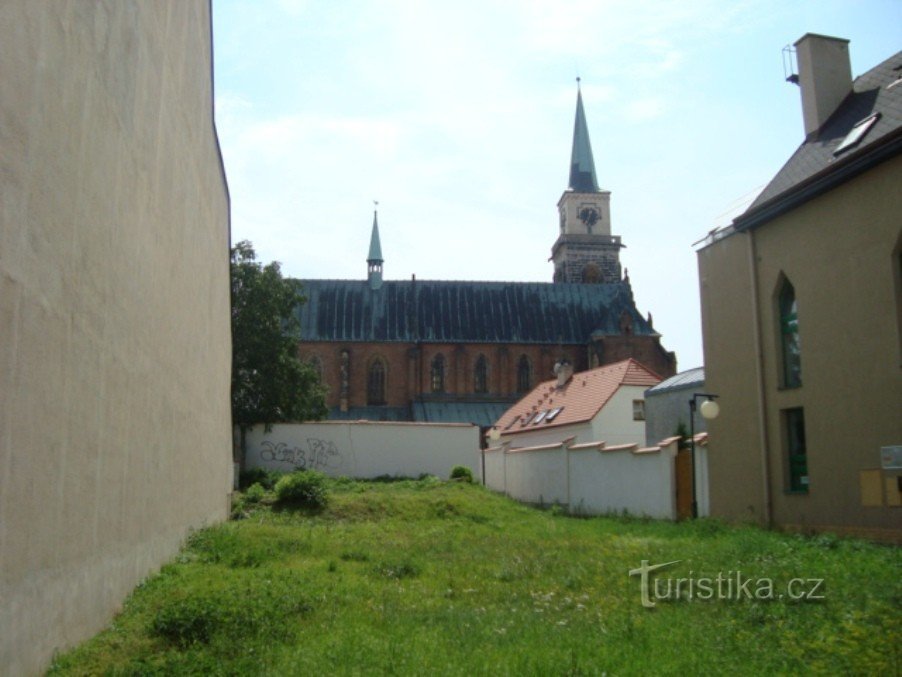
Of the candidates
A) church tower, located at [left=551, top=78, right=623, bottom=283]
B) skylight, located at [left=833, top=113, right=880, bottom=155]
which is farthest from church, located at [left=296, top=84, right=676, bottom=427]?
skylight, located at [left=833, top=113, right=880, bottom=155]

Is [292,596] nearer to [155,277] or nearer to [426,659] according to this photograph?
[426,659]

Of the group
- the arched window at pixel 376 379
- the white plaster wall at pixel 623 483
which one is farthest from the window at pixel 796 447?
the arched window at pixel 376 379

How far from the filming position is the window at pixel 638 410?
34.8 meters

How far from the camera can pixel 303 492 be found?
24922mm

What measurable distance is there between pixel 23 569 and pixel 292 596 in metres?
4.49

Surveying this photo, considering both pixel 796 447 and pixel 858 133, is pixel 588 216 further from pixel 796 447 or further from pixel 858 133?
pixel 796 447

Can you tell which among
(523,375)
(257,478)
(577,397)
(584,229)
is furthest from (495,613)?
(584,229)

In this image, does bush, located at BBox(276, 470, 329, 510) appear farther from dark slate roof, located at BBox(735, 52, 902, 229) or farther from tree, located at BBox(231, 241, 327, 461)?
dark slate roof, located at BBox(735, 52, 902, 229)

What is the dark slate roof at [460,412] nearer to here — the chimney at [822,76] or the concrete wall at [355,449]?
the concrete wall at [355,449]

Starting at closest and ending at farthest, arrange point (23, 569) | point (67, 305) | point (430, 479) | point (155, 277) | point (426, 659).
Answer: point (23, 569) < point (67, 305) < point (426, 659) < point (155, 277) < point (430, 479)

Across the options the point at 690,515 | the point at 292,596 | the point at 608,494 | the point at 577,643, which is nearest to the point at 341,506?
the point at 608,494

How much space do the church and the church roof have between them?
463 inches

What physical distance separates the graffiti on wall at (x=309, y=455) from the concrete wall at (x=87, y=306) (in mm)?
23941

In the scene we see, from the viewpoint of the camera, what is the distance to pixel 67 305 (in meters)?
6.38
